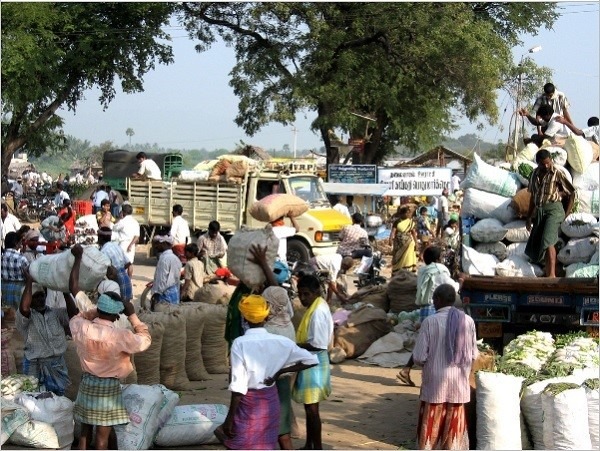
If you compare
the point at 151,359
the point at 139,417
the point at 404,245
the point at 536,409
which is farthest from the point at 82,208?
the point at 536,409

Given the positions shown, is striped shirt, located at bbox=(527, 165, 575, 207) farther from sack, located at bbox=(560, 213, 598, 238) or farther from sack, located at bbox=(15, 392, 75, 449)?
sack, located at bbox=(15, 392, 75, 449)

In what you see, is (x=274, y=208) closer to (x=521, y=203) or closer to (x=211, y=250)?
(x=521, y=203)

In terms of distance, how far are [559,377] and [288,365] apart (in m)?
2.50

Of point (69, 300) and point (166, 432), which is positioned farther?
point (69, 300)

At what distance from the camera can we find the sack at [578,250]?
37.8 ft

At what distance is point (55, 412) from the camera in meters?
7.98

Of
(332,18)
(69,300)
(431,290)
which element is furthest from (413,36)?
(69,300)

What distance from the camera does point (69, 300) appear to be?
9.12 meters

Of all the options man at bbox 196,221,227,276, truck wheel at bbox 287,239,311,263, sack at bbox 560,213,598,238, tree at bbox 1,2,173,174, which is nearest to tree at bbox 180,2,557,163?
tree at bbox 1,2,173,174

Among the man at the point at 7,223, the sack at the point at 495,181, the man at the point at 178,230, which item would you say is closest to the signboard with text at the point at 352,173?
the man at the point at 178,230

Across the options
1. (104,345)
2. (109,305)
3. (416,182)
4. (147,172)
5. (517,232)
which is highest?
(416,182)

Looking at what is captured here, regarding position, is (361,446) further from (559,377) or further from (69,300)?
(69,300)

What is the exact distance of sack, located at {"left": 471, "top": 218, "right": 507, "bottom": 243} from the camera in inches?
477

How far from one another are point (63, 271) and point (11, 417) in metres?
1.39
